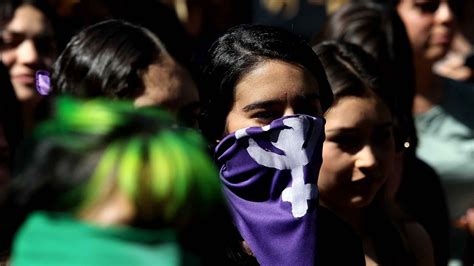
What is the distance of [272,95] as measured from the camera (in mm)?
2928

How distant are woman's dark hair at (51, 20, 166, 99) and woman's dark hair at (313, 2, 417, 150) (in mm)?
1344

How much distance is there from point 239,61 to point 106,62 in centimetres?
39

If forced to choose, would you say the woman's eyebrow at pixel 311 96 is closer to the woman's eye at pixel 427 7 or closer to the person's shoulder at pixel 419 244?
the person's shoulder at pixel 419 244

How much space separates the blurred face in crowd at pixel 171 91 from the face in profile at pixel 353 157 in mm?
457

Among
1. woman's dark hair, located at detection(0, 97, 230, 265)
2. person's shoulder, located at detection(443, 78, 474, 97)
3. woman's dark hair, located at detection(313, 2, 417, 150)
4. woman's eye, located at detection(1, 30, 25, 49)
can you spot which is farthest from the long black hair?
woman's dark hair, located at detection(0, 97, 230, 265)

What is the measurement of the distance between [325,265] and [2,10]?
8.38 feet

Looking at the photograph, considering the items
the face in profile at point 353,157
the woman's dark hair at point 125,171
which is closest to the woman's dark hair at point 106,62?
the face in profile at point 353,157

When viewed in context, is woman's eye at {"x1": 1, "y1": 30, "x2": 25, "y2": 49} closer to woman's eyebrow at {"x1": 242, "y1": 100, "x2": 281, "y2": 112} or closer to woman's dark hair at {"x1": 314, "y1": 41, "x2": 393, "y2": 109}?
woman's dark hair at {"x1": 314, "y1": 41, "x2": 393, "y2": 109}

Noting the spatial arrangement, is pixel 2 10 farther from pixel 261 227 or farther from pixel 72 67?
pixel 261 227

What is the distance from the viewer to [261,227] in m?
2.78

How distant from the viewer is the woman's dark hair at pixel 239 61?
9.98ft

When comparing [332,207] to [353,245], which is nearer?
[353,245]

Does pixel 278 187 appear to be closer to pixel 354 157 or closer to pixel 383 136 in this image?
pixel 354 157

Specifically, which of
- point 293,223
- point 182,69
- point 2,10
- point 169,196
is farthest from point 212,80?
point 2,10
